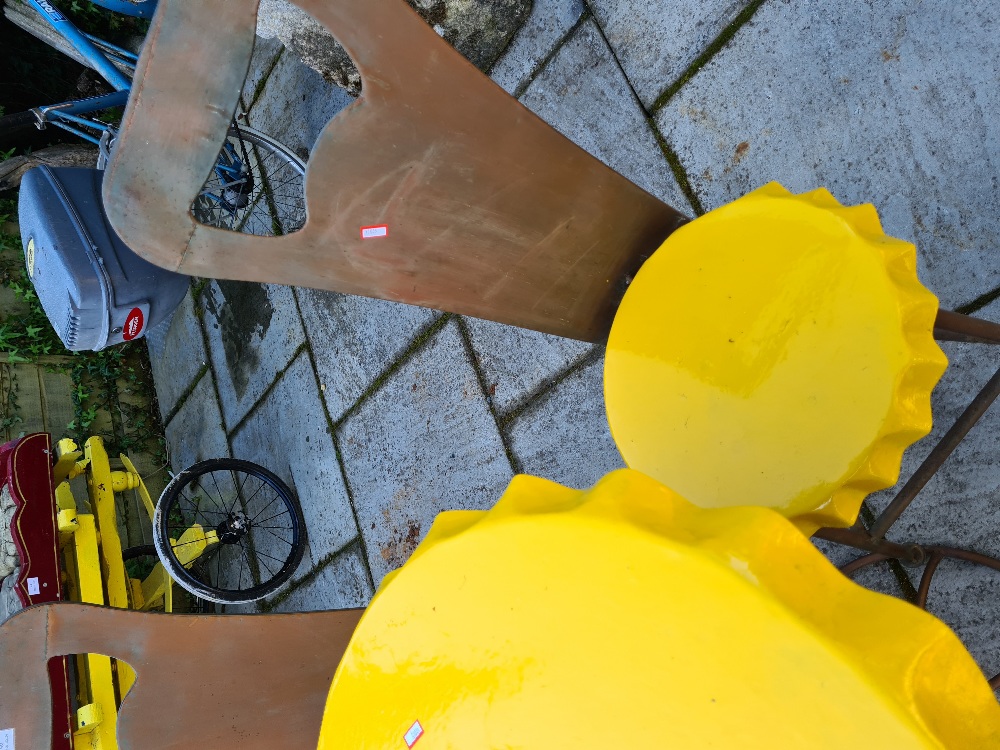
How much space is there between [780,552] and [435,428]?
6.54ft

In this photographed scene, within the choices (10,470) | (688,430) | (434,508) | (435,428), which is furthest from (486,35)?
(10,470)

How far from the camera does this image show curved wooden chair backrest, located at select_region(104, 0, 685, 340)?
3.46 feet

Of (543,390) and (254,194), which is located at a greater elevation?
(254,194)

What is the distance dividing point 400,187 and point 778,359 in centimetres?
69

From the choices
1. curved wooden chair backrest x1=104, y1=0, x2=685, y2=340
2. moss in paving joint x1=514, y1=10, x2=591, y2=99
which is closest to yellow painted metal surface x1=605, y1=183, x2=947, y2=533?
curved wooden chair backrest x1=104, y1=0, x2=685, y2=340

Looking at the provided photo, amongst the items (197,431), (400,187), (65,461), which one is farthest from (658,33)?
(197,431)

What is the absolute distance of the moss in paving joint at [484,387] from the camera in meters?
2.45

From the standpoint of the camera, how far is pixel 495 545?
0.85 m

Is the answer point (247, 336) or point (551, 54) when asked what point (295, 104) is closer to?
point (247, 336)

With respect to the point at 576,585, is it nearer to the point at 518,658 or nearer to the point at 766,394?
the point at 518,658

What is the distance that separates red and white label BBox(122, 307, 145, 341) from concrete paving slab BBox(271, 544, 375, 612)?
1.14 metres

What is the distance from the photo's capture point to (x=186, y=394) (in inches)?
153

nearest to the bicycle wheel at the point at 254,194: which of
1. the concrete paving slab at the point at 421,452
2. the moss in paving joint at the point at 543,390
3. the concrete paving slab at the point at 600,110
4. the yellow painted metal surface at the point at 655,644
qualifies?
the concrete paving slab at the point at 421,452

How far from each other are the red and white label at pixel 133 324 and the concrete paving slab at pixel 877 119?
200cm
